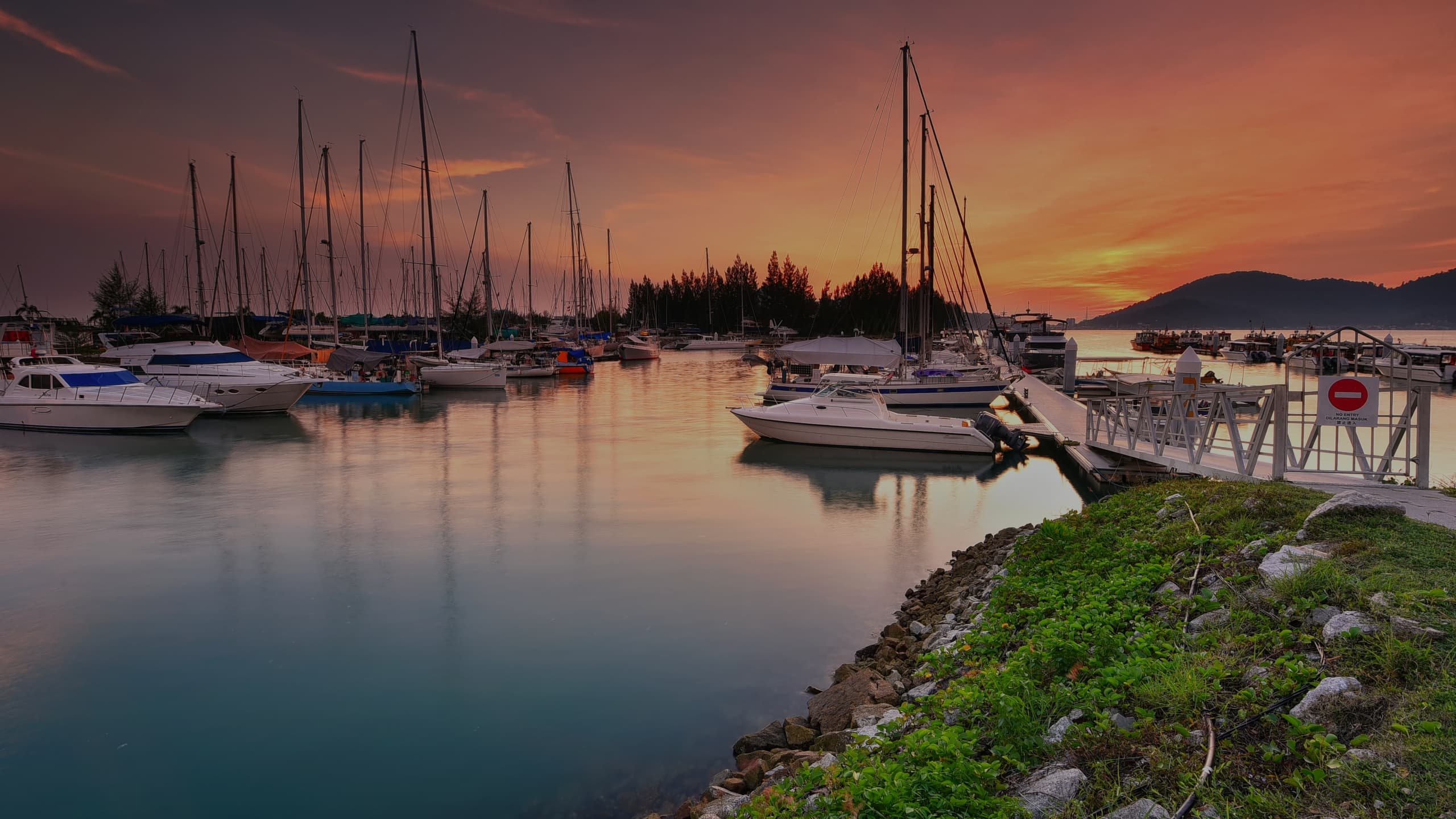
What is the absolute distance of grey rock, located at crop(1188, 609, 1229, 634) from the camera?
593 centimetres

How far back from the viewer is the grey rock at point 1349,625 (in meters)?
5.01

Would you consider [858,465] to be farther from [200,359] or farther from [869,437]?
[200,359]

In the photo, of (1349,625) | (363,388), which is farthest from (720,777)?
(363,388)

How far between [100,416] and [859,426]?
28986 mm

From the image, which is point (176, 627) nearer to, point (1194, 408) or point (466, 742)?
point (466, 742)

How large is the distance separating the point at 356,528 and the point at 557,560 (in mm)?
5305

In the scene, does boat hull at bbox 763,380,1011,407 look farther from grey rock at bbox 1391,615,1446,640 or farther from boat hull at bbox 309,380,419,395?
grey rock at bbox 1391,615,1446,640

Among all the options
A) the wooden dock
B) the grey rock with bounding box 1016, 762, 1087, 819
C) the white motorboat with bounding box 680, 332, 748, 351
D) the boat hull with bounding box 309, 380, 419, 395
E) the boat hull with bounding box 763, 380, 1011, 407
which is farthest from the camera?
the white motorboat with bounding box 680, 332, 748, 351

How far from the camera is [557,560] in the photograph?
14.0 meters

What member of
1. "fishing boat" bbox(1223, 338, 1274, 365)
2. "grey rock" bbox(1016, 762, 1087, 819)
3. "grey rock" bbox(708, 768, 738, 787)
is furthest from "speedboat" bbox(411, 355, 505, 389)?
"fishing boat" bbox(1223, 338, 1274, 365)

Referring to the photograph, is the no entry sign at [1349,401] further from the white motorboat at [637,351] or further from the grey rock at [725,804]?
the white motorboat at [637,351]

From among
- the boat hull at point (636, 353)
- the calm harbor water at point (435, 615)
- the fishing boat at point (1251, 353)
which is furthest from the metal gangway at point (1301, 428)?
the boat hull at point (636, 353)

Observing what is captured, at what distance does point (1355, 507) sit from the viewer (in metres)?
7.24

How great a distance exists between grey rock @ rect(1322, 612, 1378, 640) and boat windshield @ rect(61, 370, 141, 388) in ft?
123
